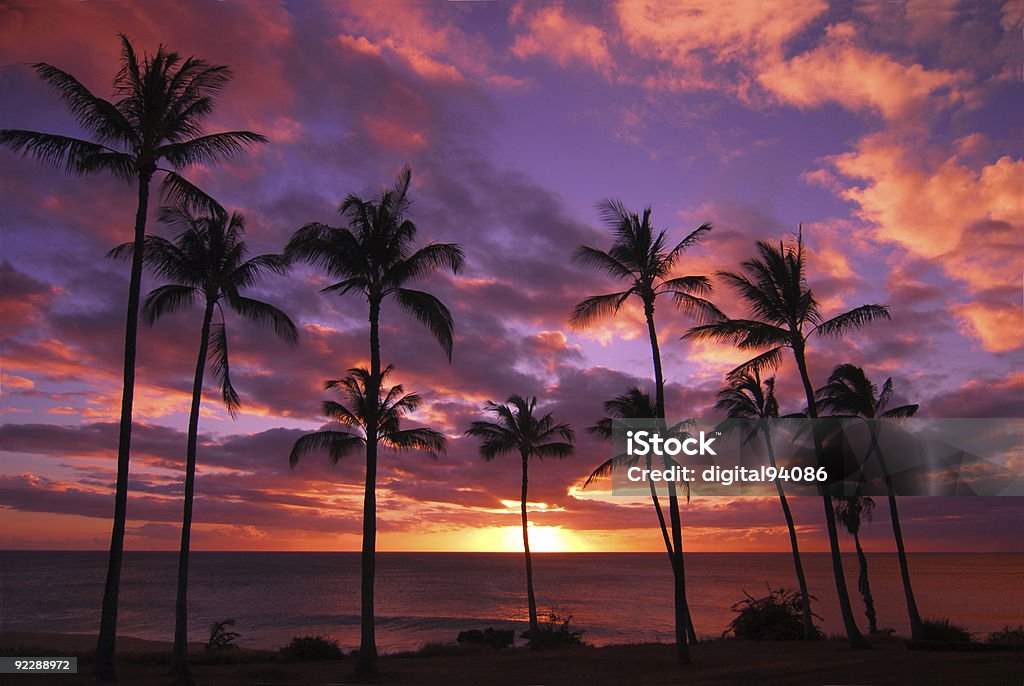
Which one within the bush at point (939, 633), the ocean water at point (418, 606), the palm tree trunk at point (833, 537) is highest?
the palm tree trunk at point (833, 537)

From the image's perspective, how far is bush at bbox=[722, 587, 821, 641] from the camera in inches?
1203

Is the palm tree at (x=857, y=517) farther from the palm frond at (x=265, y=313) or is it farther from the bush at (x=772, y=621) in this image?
the palm frond at (x=265, y=313)

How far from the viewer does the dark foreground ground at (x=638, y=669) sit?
1656 cm

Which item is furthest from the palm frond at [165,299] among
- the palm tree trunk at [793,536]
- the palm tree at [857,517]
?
the palm tree at [857,517]

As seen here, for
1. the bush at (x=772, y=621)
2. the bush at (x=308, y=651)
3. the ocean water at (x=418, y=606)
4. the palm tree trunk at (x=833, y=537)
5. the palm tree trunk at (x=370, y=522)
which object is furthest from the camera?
the ocean water at (x=418, y=606)

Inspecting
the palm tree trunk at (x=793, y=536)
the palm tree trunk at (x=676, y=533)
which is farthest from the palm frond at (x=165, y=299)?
the palm tree trunk at (x=793, y=536)

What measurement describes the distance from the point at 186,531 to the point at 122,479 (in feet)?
9.60

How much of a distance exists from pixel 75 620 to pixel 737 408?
6621cm

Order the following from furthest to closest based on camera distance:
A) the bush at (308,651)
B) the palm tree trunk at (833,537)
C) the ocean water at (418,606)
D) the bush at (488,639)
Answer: the ocean water at (418,606)
the bush at (488,639)
the bush at (308,651)
the palm tree trunk at (833,537)

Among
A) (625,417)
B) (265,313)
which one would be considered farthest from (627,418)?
(265,313)

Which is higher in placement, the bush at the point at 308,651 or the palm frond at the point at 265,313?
the palm frond at the point at 265,313

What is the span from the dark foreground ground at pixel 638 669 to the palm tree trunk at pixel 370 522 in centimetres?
73

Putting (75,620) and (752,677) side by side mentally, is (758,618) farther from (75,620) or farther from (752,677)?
(75,620)

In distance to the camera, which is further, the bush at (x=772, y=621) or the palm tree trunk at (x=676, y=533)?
the bush at (x=772, y=621)
